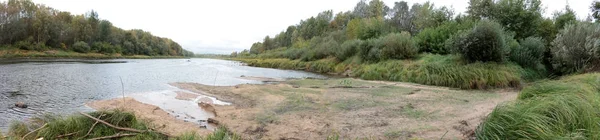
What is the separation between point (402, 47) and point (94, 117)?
2280cm

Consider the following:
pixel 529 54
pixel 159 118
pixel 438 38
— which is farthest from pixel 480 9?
pixel 159 118

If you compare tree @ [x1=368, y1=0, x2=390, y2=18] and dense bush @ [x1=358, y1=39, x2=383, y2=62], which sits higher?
tree @ [x1=368, y1=0, x2=390, y2=18]

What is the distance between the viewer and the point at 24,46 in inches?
2309

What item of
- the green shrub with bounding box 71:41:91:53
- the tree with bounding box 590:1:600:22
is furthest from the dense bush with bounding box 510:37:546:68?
the green shrub with bounding box 71:41:91:53

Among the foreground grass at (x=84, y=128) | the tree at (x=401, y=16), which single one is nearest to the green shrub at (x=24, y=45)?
the tree at (x=401, y=16)

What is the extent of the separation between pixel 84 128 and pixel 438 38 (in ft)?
85.5

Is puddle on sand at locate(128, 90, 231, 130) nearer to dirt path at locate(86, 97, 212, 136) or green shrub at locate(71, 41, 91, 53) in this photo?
dirt path at locate(86, 97, 212, 136)

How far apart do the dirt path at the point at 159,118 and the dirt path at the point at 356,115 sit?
0.89m

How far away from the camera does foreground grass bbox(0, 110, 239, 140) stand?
6.27 meters

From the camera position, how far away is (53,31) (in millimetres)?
67188

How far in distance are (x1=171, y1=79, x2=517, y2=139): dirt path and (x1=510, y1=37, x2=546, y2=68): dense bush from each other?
9.31 metres

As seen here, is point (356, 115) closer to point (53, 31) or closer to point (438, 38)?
point (438, 38)

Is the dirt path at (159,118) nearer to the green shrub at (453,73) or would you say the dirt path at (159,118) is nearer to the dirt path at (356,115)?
the dirt path at (356,115)

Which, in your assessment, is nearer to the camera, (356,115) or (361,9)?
(356,115)
